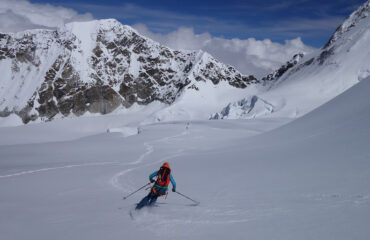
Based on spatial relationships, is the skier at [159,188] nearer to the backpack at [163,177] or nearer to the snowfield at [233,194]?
the backpack at [163,177]

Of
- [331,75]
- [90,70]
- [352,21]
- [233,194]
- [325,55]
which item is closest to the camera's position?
[233,194]

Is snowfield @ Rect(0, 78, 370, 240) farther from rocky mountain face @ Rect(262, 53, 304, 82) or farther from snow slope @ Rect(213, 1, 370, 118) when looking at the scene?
rocky mountain face @ Rect(262, 53, 304, 82)

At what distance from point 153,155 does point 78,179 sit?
31.1 feet

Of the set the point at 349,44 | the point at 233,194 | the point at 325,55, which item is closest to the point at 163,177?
the point at 233,194

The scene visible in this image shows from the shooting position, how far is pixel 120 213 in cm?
810

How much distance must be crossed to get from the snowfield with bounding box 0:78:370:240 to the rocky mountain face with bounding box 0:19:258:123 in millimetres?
133982

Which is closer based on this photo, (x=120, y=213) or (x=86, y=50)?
(x=120, y=213)

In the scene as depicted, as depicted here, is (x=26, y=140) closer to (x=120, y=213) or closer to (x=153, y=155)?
(x=153, y=155)

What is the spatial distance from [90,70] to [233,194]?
163 m

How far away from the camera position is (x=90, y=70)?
159750 millimetres

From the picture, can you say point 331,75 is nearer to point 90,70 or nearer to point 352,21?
point 352,21

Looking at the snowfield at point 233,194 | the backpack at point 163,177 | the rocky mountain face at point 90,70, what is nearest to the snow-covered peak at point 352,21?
the rocky mountain face at point 90,70

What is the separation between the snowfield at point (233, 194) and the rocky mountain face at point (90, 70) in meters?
134

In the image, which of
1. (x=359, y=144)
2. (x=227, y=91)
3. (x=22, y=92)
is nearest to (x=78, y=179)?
(x=359, y=144)
